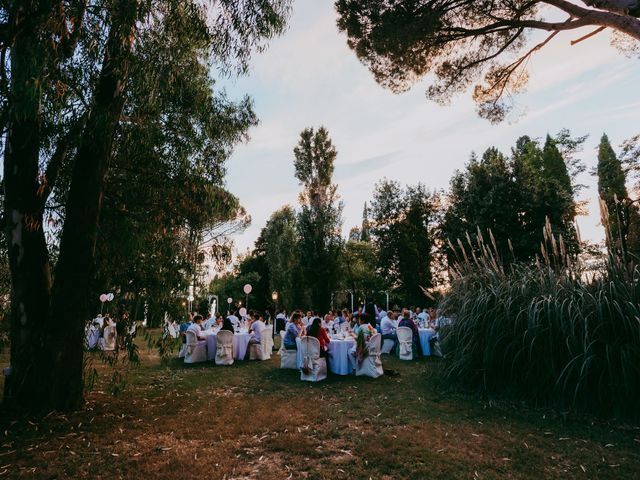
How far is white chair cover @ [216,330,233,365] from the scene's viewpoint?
9.60m

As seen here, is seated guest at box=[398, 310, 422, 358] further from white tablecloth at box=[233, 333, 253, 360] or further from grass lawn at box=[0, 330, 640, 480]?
white tablecloth at box=[233, 333, 253, 360]

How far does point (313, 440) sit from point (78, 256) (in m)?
3.69

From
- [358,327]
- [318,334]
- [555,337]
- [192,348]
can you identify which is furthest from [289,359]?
[555,337]

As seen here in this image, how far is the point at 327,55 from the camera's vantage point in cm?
838

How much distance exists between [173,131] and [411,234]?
25287mm

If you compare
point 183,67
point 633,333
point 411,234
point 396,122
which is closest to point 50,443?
point 183,67

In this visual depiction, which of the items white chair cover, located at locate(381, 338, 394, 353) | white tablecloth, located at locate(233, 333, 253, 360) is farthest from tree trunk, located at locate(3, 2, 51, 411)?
white chair cover, located at locate(381, 338, 394, 353)

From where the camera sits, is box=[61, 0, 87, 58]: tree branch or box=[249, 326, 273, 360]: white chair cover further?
box=[249, 326, 273, 360]: white chair cover

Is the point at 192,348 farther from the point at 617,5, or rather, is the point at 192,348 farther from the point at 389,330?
the point at 617,5

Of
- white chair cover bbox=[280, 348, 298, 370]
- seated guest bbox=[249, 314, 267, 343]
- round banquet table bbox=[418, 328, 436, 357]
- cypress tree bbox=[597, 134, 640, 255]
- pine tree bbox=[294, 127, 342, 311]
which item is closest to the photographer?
cypress tree bbox=[597, 134, 640, 255]

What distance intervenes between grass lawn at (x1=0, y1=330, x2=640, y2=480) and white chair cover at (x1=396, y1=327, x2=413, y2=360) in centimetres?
407

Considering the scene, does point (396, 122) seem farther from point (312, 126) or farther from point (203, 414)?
point (312, 126)

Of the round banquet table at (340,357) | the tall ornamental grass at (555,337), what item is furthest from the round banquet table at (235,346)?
the tall ornamental grass at (555,337)

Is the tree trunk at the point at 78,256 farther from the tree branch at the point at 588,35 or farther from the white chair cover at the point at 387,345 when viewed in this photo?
the white chair cover at the point at 387,345
